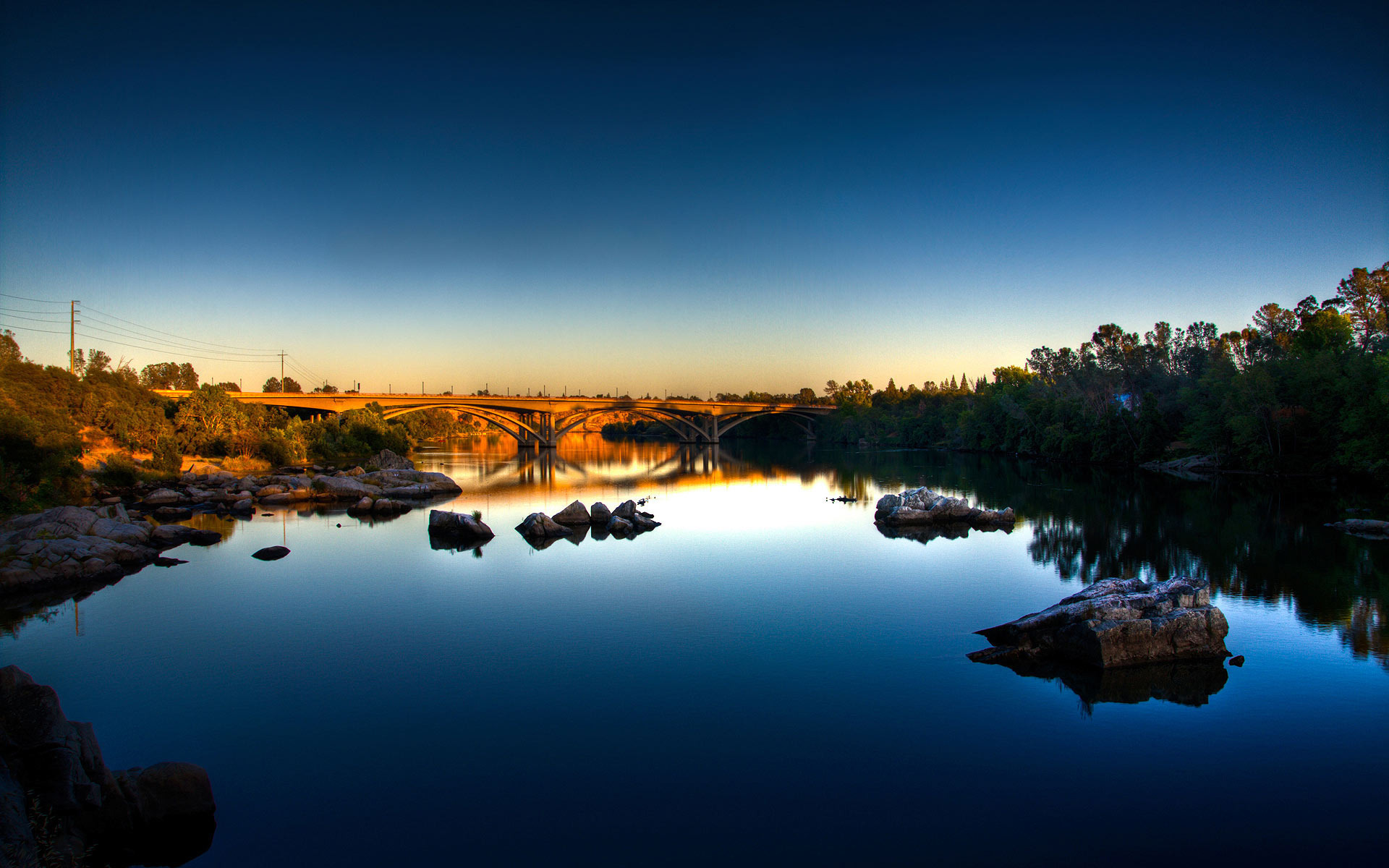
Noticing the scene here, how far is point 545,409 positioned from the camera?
7938 cm

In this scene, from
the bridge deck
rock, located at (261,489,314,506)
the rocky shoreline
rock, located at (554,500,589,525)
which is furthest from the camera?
the bridge deck

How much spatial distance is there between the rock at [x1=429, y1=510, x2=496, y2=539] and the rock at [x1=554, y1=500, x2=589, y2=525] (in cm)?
280

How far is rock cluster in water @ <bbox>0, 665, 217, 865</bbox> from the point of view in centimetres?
673

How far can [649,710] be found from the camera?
10648 mm

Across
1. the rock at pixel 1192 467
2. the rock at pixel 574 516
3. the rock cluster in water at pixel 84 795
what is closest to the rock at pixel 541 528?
the rock at pixel 574 516

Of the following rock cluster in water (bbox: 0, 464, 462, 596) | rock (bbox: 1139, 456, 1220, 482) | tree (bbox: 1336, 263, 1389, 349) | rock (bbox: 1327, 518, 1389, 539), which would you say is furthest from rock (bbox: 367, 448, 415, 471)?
tree (bbox: 1336, 263, 1389, 349)

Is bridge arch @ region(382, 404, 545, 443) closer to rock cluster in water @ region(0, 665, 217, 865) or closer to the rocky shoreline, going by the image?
the rocky shoreline

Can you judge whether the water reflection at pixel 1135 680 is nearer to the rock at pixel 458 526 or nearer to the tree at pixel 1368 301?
the rock at pixel 458 526

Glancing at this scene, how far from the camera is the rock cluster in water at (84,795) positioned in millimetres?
6727

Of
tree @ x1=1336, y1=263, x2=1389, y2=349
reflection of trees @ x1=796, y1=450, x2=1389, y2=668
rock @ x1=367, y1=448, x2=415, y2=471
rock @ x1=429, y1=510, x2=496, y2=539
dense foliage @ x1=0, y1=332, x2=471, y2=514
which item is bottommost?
reflection of trees @ x1=796, y1=450, x2=1389, y2=668

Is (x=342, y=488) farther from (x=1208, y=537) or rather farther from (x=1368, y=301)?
(x=1368, y=301)

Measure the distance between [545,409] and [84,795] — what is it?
241ft

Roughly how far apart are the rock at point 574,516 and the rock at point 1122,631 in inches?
698

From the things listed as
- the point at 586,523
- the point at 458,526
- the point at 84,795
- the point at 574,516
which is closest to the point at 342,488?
the point at 458,526
